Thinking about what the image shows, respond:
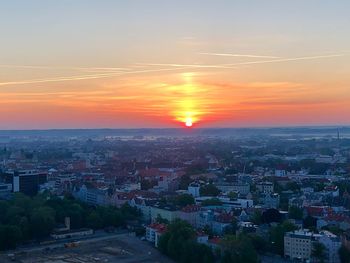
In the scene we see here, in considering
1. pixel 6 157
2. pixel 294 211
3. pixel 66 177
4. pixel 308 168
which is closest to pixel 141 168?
pixel 66 177

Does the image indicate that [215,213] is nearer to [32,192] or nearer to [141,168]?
[32,192]

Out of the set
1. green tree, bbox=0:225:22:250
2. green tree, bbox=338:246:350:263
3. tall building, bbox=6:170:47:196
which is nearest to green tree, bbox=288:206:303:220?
green tree, bbox=338:246:350:263

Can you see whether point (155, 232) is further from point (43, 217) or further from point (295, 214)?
point (295, 214)

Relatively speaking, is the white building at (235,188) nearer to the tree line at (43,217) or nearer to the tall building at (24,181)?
the tree line at (43,217)

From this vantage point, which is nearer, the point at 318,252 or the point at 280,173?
the point at 318,252

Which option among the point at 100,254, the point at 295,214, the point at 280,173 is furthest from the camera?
the point at 280,173

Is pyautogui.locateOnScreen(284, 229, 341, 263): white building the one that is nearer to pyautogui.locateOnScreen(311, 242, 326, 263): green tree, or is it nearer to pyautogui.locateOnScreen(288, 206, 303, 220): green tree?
pyautogui.locateOnScreen(311, 242, 326, 263): green tree

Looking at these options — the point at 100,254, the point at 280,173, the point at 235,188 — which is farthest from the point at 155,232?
the point at 280,173

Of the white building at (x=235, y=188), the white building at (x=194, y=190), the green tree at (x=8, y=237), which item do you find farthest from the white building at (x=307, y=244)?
the white building at (x=235, y=188)
